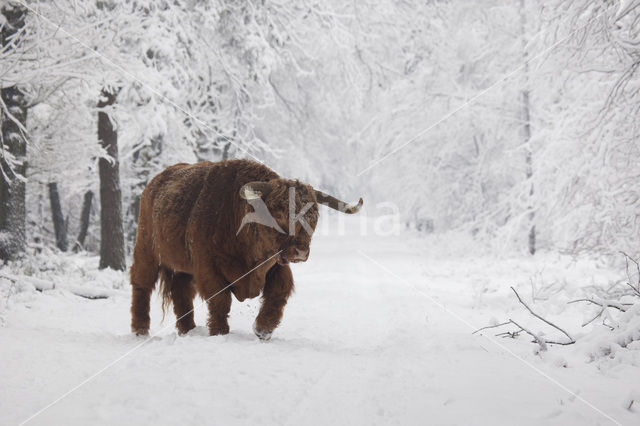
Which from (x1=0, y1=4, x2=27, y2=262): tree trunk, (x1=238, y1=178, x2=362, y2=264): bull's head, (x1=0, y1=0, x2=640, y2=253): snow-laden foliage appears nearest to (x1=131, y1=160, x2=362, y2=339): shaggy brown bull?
(x1=238, y1=178, x2=362, y2=264): bull's head

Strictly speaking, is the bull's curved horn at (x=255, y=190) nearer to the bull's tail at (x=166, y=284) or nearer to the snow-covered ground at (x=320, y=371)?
the snow-covered ground at (x=320, y=371)

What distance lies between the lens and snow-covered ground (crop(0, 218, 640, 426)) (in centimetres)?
236

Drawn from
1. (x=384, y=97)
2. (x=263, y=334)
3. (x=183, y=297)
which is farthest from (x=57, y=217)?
(x=263, y=334)

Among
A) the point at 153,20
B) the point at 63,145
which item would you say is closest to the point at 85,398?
the point at 153,20

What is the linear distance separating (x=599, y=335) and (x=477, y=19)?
1416cm

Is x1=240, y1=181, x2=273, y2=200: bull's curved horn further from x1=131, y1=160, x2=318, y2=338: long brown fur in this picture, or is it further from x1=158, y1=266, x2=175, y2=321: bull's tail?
x1=158, y1=266, x2=175, y2=321: bull's tail

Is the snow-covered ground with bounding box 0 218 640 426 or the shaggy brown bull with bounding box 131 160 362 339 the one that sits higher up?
the shaggy brown bull with bounding box 131 160 362 339

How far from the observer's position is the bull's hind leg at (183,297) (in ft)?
16.1

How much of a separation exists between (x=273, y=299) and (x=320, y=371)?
131 centimetres

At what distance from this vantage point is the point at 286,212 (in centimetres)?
423

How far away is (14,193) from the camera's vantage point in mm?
7348

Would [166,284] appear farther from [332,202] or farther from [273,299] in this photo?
[332,202]

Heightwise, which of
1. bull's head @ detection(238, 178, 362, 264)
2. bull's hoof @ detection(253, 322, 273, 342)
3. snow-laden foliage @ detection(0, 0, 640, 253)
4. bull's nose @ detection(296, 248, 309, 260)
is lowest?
bull's hoof @ detection(253, 322, 273, 342)

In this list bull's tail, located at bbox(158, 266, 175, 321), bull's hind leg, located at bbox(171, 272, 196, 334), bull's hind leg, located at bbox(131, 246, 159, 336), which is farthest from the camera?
bull's tail, located at bbox(158, 266, 175, 321)
